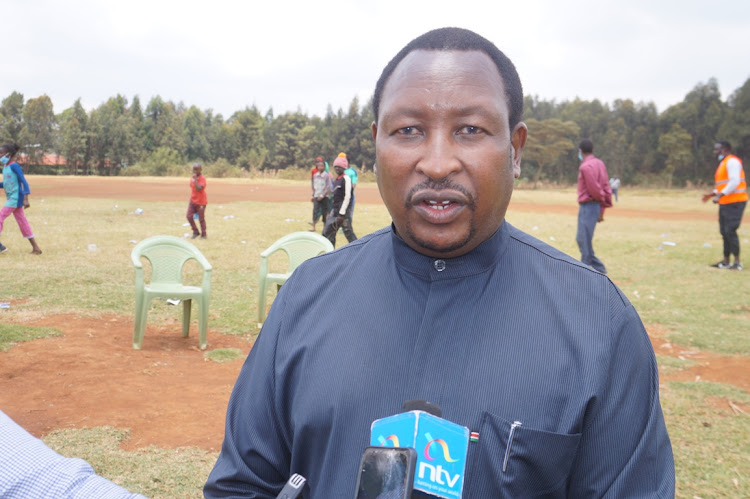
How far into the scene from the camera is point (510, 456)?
3.88ft

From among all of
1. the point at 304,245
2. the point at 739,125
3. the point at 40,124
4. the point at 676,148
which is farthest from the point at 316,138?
the point at 304,245

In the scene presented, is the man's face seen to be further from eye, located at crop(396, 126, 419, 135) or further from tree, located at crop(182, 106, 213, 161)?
tree, located at crop(182, 106, 213, 161)

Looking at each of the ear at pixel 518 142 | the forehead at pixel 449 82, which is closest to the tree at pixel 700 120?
the ear at pixel 518 142

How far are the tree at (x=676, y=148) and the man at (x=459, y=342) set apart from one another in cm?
6522

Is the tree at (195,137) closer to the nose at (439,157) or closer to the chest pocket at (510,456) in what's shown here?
the nose at (439,157)

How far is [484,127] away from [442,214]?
0.21 m

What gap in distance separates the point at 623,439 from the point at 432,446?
14.8 inches

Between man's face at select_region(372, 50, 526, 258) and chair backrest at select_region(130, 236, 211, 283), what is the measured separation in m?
5.39

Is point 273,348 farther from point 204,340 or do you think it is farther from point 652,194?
point 652,194

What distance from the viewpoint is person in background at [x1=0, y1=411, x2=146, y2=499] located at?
1139mm

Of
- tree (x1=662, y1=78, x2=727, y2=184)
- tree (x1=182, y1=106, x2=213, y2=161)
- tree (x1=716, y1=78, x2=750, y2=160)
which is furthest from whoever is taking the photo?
tree (x1=182, y1=106, x2=213, y2=161)

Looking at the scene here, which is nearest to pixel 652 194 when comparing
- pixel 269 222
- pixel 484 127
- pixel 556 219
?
pixel 556 219

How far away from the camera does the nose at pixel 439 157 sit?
4.28ft

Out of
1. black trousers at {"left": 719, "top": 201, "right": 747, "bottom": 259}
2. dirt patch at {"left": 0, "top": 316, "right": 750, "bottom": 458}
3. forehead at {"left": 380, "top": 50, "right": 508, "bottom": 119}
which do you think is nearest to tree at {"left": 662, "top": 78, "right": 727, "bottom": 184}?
black trousers at {"left": 719, "top": 201, "right": 747, "bottom": 259}
